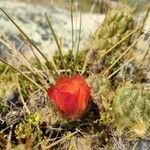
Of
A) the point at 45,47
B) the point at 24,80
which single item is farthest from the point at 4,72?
the point at 45,47

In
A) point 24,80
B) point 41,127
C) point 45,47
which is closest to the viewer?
point 41,127

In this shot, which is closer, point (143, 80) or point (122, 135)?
point (122, 135)

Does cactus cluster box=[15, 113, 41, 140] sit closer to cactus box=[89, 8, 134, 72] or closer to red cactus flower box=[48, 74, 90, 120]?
red cactus flower box=[48, 74, 90, 120]

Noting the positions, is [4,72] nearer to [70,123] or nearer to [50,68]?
[50,68]

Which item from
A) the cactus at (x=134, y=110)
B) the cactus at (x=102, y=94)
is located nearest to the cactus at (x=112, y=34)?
the cactus at (x=102, y=94)

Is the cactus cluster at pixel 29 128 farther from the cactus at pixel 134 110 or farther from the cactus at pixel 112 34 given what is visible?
the cactus at pixel 112 34

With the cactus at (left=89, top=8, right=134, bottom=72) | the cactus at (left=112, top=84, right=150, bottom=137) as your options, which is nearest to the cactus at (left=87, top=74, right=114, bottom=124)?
the cactus at (left=112, top=84, right=150, bottom=137)
